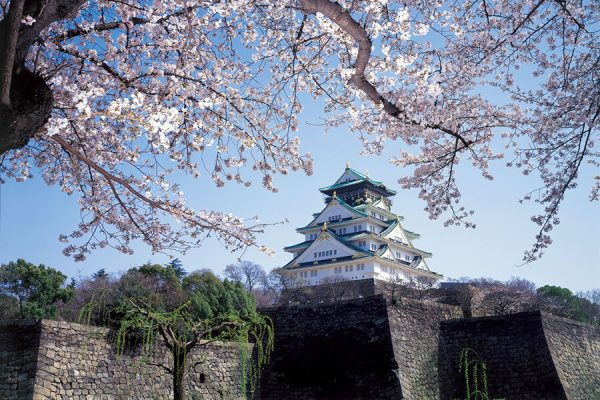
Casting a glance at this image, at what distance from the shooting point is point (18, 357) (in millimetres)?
6469

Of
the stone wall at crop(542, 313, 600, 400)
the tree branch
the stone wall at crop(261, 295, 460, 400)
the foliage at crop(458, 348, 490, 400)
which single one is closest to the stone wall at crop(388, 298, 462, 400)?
the stone wall at crop(261, 295, 460, 400)

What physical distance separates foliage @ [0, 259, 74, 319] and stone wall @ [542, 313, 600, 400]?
13.1 m

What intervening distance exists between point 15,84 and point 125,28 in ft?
5.98

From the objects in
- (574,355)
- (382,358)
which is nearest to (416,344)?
(382,358)

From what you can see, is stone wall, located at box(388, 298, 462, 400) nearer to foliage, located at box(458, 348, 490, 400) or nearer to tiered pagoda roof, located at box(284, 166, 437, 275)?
foliage, located at box(458, 348, 490, 400)

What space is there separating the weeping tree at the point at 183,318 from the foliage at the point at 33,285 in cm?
218

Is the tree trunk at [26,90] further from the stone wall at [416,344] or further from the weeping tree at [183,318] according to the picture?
the stone wall at [416,344]

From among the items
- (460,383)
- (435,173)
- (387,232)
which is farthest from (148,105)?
(387,232)

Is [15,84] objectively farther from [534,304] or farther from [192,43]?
[534,304]

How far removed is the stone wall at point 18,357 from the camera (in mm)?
6281

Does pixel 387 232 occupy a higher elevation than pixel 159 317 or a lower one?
higher

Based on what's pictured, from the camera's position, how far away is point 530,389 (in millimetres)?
9555

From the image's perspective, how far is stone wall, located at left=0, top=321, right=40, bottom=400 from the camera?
6281 mm

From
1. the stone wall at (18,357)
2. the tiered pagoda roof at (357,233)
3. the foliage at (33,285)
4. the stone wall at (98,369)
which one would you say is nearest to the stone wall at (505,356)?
the stone wall at (98,369)
